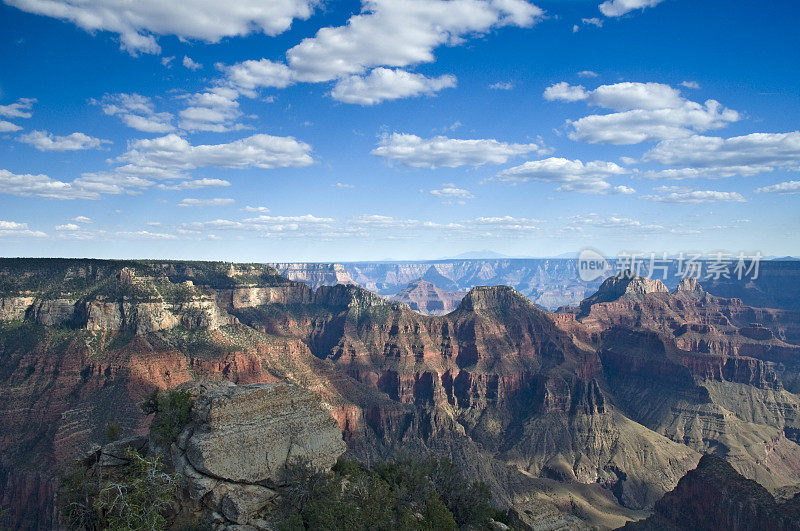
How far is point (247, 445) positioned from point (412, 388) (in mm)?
138906

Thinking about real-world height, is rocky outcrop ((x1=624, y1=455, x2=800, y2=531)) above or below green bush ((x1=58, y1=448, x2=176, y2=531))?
below

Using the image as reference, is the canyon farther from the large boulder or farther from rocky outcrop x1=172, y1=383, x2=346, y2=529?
rocky outcrop x1=172, y1=383, x2=346, y2=529

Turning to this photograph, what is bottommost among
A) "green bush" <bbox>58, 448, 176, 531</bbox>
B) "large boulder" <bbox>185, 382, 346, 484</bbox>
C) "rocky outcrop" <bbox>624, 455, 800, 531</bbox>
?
"rocky outcrop" <bbox>624, 455, 800, 531</bbox>

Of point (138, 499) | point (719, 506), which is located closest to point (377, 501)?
point (138, 499)

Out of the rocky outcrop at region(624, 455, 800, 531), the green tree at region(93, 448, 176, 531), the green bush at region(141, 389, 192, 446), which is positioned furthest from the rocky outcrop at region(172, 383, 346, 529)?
the rocky outcrop at region(624, 455, 800, 531)

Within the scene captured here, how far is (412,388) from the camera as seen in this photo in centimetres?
17175

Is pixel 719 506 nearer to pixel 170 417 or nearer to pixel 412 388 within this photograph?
pixel 170 417

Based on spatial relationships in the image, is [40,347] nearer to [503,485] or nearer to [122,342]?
[122,342]

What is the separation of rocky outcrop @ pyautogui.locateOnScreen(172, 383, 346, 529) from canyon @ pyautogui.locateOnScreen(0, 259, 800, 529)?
3307 mm

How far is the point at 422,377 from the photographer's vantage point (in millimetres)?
174250

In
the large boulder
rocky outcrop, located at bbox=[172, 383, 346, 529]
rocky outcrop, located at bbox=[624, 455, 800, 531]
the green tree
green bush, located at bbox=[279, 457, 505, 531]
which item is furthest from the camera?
rocky outcrop, located at bbox=[624, 455, 800, 531]

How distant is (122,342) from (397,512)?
86.9 m

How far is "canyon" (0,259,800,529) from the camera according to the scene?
87562 millimetres

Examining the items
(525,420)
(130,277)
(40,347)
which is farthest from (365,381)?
(40,347)
